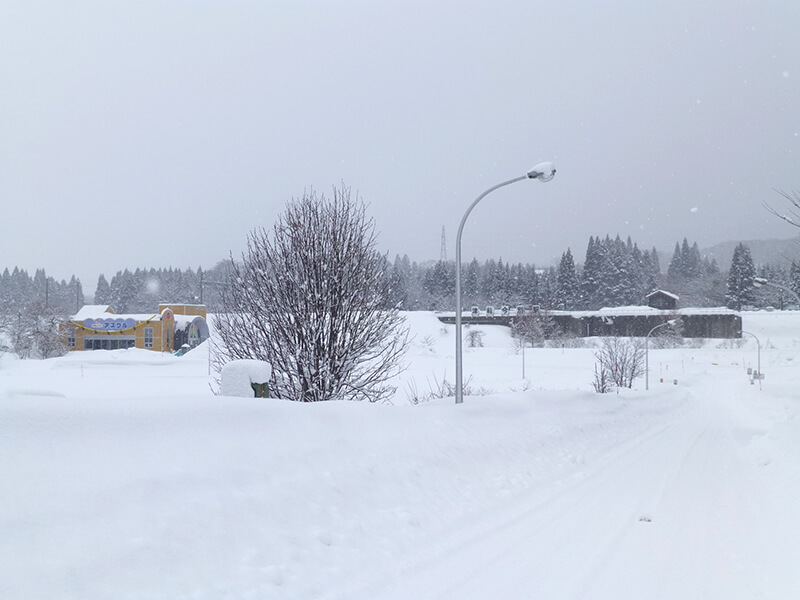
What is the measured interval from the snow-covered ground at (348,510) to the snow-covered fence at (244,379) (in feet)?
4.83

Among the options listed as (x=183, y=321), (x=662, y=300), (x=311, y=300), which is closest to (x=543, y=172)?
(x=311, y=300)

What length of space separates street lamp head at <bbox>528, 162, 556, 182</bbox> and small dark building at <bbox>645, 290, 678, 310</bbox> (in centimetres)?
9425

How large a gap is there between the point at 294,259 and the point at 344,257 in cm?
129

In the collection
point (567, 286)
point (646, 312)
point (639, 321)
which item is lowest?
point (639, 321)

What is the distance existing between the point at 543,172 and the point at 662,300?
9581 centimetres

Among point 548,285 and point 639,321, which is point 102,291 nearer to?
point 548,285

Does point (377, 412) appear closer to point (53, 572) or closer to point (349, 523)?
point (349, 523)

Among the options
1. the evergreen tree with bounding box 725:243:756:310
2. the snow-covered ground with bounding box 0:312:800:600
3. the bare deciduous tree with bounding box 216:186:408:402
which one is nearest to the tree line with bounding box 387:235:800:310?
the evergreen tree with bounding box 725:243:756:310

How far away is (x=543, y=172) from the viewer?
11.6 meters

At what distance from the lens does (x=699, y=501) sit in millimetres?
8688

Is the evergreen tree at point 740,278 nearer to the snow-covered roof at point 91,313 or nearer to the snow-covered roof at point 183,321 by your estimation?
the snow-covered roof at point 183,321

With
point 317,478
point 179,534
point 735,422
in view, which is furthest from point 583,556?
point 735,422

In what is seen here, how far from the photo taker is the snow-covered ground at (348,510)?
435cm

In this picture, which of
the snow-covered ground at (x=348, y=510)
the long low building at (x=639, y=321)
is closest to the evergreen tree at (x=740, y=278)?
the long low building at (x=639, y=321)
